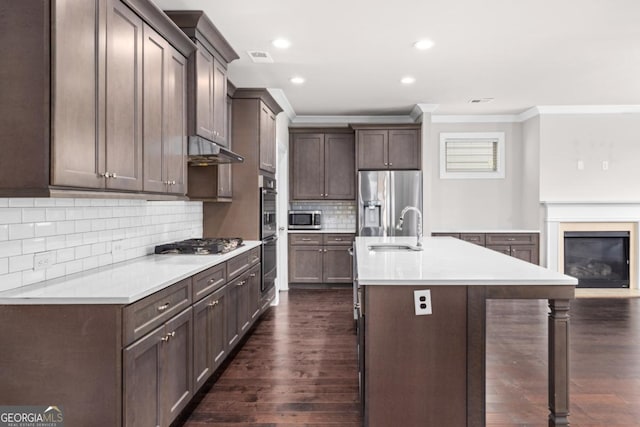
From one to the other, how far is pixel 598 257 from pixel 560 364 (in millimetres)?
4973

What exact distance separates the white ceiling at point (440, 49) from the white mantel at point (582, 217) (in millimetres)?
1454

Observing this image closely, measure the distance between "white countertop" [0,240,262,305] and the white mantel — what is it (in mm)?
5096

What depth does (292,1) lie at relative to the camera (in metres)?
2.95

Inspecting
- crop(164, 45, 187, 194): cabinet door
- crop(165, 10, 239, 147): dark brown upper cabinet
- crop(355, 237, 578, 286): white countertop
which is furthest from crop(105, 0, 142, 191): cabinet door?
crop(355, 237, 578, 286): white countertop

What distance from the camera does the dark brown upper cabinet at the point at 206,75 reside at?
122 inches

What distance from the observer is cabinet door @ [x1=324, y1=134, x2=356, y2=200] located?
6.54m

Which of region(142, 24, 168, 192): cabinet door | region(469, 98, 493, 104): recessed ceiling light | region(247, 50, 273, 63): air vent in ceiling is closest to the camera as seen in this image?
region(142, 24, 168, 192): cabinet door

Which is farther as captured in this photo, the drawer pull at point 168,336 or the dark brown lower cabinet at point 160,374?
the drawer pull at point 168,336

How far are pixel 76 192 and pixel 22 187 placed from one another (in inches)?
8.2

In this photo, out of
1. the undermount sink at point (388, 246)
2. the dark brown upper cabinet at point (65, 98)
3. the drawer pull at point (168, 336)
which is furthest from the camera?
the undermount sink at point (388, 246)

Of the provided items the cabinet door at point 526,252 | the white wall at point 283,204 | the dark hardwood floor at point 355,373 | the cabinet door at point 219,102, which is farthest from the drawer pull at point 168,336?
the cabinet door at point 526,252

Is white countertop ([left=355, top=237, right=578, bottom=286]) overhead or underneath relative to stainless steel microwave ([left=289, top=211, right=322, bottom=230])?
underneath

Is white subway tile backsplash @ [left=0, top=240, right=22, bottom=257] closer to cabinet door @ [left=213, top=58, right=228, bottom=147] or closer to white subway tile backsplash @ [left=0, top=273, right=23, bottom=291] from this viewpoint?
white subway tile backsplash @ [left=0, top=273, right=23, bottom=291]

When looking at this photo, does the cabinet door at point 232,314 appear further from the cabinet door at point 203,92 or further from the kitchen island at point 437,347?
the kitchen island at point 437,347
